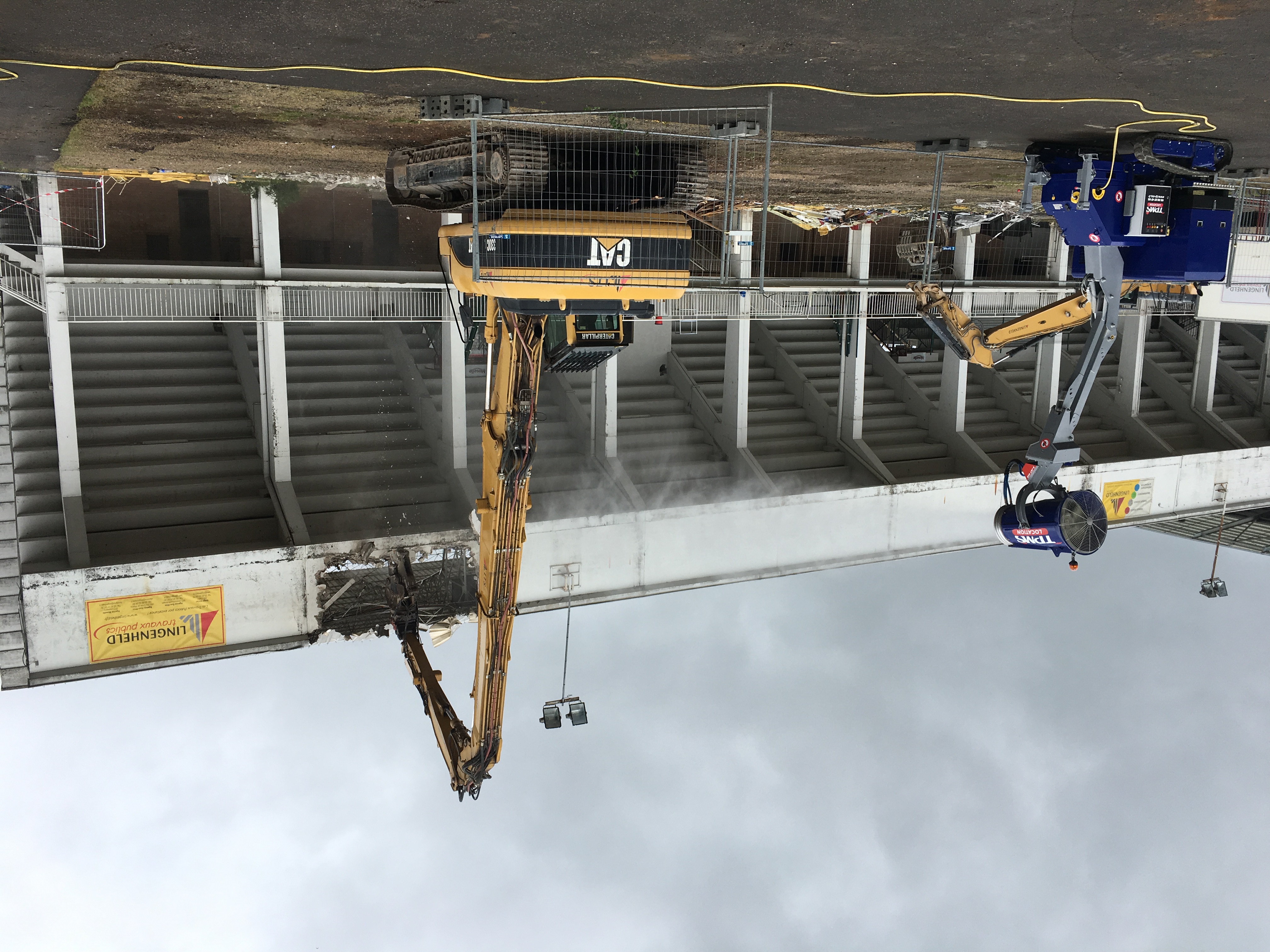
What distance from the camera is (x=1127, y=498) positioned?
12430mm

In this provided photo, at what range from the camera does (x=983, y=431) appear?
1390cm

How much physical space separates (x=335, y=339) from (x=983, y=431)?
9.40 metres

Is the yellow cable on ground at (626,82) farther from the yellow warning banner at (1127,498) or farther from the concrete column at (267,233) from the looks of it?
the yellow warning banner at (1127,498)

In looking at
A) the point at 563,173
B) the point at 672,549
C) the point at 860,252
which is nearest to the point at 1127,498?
the point at 860,252

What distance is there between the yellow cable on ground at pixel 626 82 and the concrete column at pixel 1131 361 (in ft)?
35.5

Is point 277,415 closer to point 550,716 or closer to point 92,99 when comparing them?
point 550,716

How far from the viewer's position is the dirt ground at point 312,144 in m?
4.23

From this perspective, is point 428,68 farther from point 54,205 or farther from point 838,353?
point 838,353

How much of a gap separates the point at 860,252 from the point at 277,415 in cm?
734

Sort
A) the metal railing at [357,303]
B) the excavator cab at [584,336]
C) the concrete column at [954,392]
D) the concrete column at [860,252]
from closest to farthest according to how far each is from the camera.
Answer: the excavator cab at [584,336] < the metal railing at [357,303] < the concrete column at [860,252] < the concrete column at [954,392]

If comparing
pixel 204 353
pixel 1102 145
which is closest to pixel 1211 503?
pixel 1102 145

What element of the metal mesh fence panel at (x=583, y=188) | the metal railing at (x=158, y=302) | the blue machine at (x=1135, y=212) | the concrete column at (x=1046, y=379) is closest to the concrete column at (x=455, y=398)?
the metal railing at (x=158, y=302)

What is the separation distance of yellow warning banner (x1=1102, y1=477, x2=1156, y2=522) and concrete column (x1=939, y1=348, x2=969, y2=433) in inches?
82.2

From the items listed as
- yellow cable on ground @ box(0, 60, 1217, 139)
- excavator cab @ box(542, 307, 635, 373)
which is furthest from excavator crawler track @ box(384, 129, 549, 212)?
excavator cab @ box(542, 307, 635, 373)
